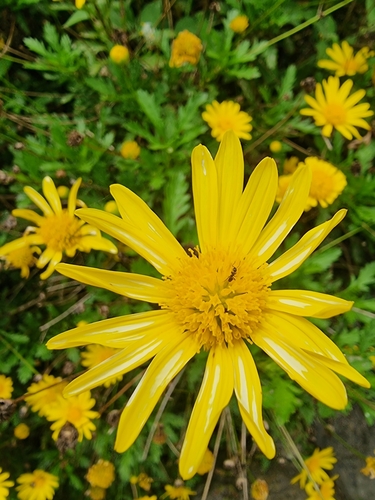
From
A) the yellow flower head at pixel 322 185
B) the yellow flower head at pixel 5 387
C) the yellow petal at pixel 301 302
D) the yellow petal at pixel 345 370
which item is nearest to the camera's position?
the yellow petal at pixel 345 370

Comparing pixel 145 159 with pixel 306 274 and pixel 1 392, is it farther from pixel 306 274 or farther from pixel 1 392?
pixel 1 392

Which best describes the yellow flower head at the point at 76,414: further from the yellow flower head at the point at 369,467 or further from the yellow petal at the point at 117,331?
the yellow flower head at the point at 369,467

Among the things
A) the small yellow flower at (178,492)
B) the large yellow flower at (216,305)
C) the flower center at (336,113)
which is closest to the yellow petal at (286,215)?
the large yellow flower at (216,305)

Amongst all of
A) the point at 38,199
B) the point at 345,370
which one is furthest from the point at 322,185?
the point at 38,199

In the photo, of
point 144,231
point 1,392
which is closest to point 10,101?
point 144,231

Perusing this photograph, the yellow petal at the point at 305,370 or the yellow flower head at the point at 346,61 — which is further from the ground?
the yellow flower head at the point at 346,61

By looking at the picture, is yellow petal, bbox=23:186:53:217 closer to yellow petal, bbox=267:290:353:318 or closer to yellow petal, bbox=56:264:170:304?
yellow petal, bbox=56:264:170:304

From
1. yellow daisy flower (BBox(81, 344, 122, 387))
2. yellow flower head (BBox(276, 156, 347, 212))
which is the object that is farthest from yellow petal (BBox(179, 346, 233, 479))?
yellow flower head (BBox(276, 156, 347, 212))
